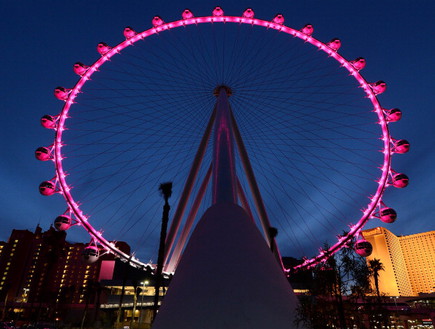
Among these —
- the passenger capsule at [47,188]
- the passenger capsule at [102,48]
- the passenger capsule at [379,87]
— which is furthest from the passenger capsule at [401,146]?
the passenger capsule at [47,188]

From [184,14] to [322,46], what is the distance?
11.0 m

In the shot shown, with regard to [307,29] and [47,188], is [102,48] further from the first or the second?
[307,29]

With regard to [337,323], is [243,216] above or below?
above

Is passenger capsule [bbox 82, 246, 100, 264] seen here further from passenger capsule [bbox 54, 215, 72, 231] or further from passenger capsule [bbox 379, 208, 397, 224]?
passenger capsule [bbox 379, 208, 397, 224]

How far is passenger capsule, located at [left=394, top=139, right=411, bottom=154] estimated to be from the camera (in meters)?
23.5

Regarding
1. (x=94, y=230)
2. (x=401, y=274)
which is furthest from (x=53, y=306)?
(x=401, y=274)

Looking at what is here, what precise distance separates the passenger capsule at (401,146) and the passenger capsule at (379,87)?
404cm

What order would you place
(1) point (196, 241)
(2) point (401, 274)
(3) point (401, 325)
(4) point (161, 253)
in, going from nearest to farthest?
1. (1) point (196, 241)
2. (4) point (161, 253)
3. (3) point (401, 325)
4. (2) point (401, 274)

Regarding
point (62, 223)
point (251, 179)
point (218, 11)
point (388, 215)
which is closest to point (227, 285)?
point (251, 179)

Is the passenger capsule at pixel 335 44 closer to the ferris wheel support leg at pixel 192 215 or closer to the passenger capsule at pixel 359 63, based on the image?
the passenger capsule at pixel 359 63

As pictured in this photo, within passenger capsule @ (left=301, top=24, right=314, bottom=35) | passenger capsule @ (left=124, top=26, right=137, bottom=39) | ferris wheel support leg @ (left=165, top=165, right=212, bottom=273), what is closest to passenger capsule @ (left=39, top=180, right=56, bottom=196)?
ferris wheel support leg @ (left=165, top=165, right=212, bottom=273)

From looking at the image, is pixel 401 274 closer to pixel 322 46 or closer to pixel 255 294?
pixel 322 46

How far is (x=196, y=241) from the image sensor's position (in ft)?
40.4

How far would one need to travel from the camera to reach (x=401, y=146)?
23.7 meters
